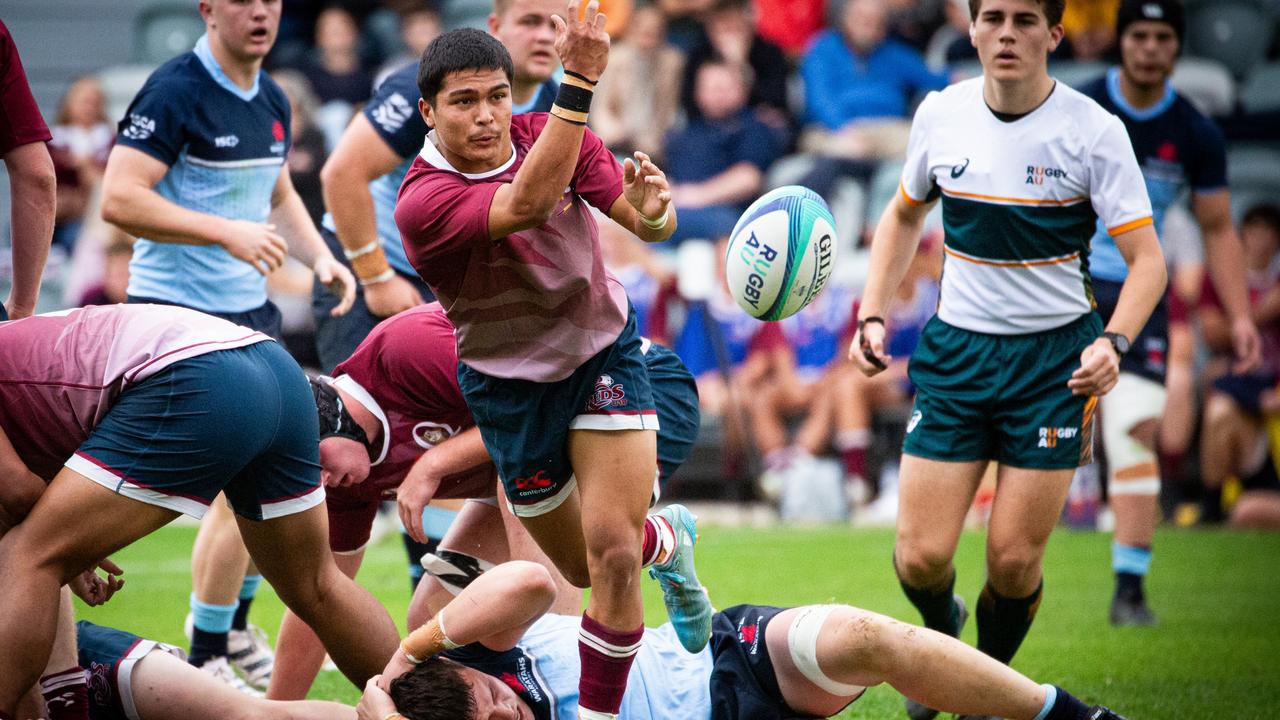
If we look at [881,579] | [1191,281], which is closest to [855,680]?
[881,579]

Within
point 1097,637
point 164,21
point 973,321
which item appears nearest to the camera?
point 973,321

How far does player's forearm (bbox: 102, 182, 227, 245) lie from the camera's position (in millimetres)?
5297

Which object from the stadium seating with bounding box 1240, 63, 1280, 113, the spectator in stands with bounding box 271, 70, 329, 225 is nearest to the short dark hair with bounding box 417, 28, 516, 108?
the spectator in stands with bounding box 271, 70, 329, 225

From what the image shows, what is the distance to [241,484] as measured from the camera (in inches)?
155

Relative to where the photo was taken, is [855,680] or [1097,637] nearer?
[855,680]

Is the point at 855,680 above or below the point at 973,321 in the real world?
below

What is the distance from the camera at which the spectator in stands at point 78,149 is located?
38.5 ft

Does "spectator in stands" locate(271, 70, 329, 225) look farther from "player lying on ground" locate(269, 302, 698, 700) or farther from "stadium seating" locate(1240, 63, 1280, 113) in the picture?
"stadium seating" locate(1240, 63, 1280, 113)

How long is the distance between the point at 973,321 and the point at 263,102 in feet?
10.1

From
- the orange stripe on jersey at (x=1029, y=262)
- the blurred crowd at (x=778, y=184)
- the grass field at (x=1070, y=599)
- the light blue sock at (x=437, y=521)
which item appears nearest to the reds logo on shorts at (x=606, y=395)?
the orange stripe on jersey at (x=1029, y=262)

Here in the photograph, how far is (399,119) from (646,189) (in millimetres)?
2069

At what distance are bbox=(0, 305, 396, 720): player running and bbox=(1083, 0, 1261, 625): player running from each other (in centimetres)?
423

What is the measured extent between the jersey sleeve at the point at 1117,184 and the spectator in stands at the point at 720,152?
699 centimetres

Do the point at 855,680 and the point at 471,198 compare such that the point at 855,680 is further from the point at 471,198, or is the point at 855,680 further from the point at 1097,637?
the point at 1097,637
